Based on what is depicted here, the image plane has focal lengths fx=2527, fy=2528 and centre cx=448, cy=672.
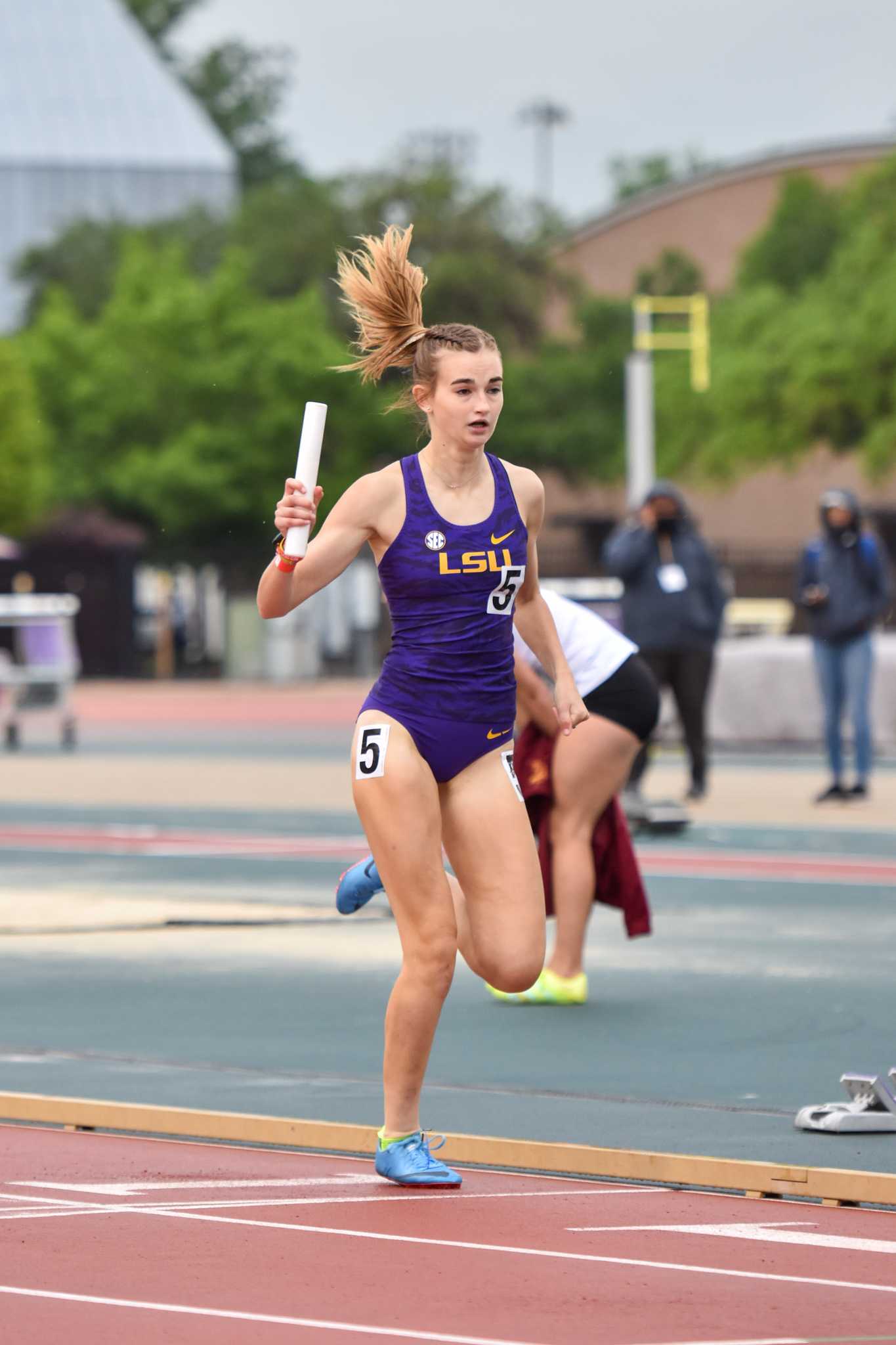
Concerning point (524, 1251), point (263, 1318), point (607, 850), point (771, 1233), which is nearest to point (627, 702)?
point (607, 850)

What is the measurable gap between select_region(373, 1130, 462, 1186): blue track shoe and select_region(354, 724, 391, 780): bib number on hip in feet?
2.78

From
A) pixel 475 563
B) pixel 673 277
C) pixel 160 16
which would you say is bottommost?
pixel 475 563

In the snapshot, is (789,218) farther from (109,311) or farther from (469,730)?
(469,730)

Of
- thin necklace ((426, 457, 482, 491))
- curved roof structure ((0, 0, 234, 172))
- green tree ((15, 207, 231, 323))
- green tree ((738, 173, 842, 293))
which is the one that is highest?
curved roof structure ((0, 0, 234, 172))

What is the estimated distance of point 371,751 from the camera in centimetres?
585

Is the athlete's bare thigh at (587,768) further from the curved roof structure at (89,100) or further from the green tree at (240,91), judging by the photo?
the green tree at (240,91)

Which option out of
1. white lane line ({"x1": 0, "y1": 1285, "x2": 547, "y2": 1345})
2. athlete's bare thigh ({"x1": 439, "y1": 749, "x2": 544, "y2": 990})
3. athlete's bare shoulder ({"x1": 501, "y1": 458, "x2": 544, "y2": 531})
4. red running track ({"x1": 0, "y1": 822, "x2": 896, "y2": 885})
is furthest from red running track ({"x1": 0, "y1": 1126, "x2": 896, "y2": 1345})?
red running track ({"x1": 0, "y1": 822, "x2": 896, "y2": 885})

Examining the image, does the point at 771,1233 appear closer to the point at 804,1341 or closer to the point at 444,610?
the point at 804,1341

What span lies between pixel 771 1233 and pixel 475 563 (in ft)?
5.42

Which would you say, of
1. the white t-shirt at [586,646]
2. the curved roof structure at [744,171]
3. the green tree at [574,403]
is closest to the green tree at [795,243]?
the green tree at [574,403]

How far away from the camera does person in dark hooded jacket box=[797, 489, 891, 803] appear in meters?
16.6

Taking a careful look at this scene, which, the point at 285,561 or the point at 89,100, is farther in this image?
the point at 89,100

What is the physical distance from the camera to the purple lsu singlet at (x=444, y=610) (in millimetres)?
5844

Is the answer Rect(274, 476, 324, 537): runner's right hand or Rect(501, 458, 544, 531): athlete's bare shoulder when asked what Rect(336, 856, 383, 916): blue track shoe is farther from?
Rect(274, 476, 324, 537): runner's right hand
